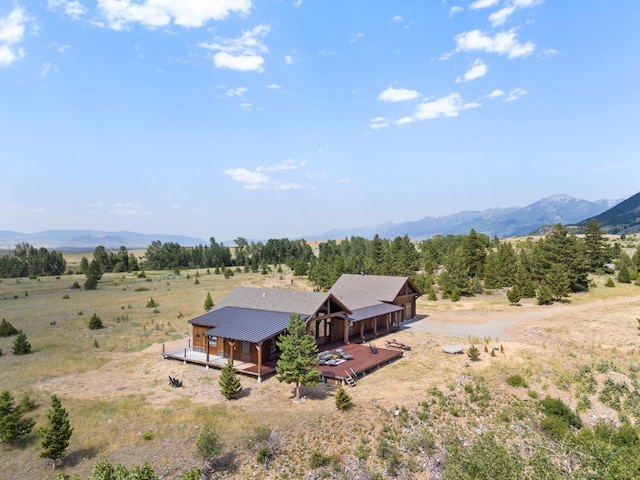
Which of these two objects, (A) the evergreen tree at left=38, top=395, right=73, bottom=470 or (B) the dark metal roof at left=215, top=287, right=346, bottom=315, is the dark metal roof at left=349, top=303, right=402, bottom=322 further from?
(A) the evergreen tree at left=38, top=395, right=73, bottom=470

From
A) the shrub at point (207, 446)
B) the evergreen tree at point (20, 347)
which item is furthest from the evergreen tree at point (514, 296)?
the evergreen tree at point (20, 347)

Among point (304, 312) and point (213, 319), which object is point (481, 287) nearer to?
point (304, 312)

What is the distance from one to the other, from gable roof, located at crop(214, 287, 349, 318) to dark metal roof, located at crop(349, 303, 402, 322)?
2.48 meters

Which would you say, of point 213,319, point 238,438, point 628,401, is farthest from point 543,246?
point 238,438

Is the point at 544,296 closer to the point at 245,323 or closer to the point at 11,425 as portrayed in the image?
the point at 245,323

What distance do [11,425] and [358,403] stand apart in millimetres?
18312

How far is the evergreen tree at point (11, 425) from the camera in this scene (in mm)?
19766

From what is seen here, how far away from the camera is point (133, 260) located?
132 metres

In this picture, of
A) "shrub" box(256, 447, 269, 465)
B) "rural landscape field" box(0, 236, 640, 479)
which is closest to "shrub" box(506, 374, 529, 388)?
"rural landscape field" box(0, 236, 640, 479)

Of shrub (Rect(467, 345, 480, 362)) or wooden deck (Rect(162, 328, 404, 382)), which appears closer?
wooden deck (Rect(162, 328, 404, 382))

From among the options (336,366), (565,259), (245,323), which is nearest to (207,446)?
(336,366)

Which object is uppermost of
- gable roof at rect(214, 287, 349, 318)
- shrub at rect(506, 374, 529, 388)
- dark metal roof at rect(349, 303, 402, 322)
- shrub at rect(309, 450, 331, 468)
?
gable roof at rect(214, 287, 349, 318)

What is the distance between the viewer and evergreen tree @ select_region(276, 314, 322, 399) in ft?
78.8

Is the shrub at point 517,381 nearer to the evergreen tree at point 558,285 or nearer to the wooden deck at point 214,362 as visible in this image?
the wooden deck at point 214,362
